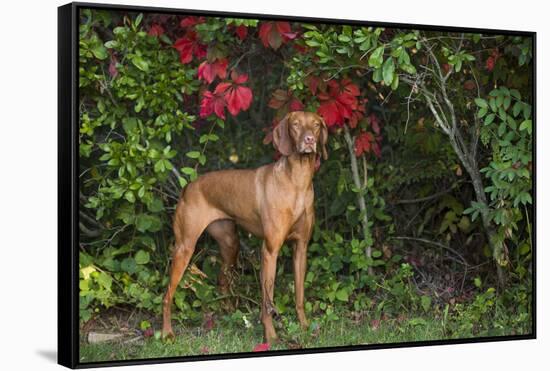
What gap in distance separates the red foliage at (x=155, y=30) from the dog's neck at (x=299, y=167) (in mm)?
1089

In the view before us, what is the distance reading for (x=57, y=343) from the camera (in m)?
8.44

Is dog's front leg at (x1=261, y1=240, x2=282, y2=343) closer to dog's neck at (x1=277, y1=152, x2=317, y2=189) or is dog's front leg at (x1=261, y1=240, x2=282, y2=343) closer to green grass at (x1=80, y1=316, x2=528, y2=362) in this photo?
green grass at (x1=80, y1=316, x2=528, y2=362)

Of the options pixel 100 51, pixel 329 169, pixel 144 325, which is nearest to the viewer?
pixel 100 51

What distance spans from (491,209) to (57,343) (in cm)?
309

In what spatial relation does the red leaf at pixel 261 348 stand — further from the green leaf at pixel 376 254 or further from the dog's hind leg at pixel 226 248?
the green leaf at pixel 376 254

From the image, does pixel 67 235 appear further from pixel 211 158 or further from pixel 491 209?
pixel 491 209

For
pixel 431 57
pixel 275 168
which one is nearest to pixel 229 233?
pixel 275 168

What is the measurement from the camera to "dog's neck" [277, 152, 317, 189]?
8820 millimetres

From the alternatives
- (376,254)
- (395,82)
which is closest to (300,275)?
(376,254)

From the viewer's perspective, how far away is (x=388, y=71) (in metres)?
9.04

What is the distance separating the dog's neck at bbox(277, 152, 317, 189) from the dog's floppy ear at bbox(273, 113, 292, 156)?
49 mm

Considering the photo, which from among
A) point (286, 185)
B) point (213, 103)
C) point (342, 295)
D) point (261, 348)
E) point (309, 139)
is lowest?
point (261, 348)

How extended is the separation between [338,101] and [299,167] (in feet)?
1.92

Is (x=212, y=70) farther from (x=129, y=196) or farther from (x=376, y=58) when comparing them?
(x=376, y=58)
